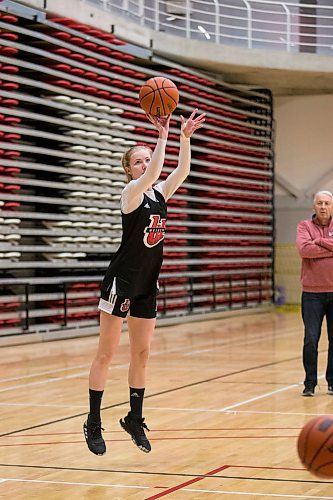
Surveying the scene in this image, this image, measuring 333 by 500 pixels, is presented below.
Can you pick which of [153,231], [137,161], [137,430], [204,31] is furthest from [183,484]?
[204,31]

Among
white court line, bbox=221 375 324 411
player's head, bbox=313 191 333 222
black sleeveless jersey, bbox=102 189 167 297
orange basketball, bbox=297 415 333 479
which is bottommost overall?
white court line, bbox=221 375 324 411

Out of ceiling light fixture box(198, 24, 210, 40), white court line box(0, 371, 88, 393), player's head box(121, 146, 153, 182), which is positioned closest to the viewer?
player's head box(121, 146, 153, 182)

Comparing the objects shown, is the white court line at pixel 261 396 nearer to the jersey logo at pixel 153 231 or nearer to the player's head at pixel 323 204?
the player's head at pixel 323 204

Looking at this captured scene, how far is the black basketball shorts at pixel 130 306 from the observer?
20.0 feet

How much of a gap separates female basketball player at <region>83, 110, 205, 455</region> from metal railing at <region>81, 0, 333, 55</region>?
13192mm

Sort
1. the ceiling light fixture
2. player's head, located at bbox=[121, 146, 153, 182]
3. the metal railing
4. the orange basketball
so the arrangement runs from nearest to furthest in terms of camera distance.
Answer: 1. the orange basketball
2. player's head, located at bbox=[121, 146, 153, 182]
3. the metal railing
4. the ceiling light fixture

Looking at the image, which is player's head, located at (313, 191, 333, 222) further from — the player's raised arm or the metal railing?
the metal railing

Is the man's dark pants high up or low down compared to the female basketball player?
down

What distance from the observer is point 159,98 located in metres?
6.39

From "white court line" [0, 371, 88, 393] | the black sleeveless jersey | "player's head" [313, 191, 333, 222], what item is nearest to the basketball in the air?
the black sleeveless jersey

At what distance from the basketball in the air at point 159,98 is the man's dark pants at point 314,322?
10.6 feet

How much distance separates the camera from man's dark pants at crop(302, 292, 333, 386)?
913cm

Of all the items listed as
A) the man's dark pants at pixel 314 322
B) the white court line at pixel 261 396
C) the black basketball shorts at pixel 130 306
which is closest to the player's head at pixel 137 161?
the black basketball shorts at pixel 130 306

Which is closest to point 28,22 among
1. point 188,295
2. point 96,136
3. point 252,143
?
point 96,136
